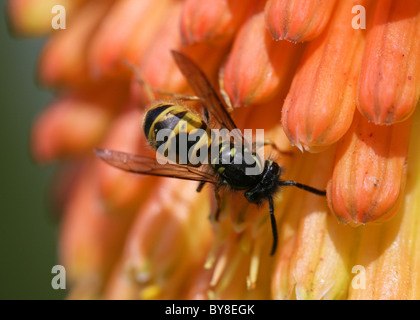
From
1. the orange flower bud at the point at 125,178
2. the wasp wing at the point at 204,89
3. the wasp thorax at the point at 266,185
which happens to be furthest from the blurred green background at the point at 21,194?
the wasp thorax at the point at 266,185

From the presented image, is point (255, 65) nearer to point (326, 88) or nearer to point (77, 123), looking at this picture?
point (326, 88)

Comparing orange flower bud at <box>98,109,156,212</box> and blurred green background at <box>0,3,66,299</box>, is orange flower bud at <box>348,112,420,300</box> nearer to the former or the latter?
orange flower bud at <box>98,109,156,212</box>

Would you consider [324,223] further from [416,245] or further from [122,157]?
[122,157]

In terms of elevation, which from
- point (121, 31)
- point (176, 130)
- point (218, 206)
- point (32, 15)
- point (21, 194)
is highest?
point (32, 15)

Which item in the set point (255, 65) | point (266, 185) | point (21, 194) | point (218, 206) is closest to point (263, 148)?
point (266, 185)

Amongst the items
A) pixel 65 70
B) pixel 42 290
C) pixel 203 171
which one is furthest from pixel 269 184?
pixel 42 290

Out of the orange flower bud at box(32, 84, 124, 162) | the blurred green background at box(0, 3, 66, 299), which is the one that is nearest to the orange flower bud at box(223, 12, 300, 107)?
the orange flower bud at box(32, 84, 124, 162)

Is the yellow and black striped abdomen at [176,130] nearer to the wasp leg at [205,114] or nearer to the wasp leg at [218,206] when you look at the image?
the wasp leg at [205,114]
